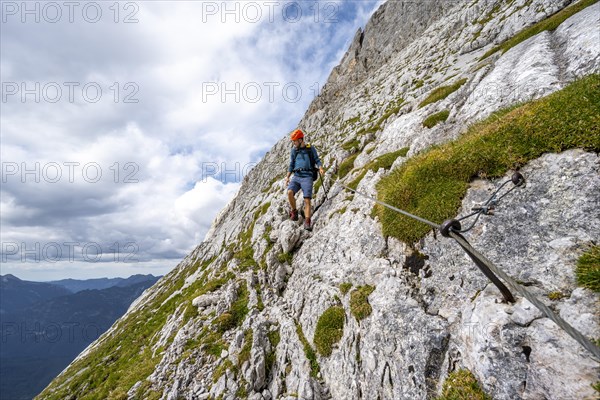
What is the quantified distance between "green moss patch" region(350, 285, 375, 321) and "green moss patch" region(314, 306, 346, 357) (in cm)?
110

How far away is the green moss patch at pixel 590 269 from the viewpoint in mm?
4492

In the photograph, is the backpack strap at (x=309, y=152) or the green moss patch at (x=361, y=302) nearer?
the green moss patch at (x=361, y=302)

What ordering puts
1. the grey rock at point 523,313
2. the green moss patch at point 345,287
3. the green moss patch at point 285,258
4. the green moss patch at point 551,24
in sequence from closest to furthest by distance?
the grey rock at point 523,313, the green moss patch at point 345,287, the green moss patch at point 285,258, the green moss patch at point 551,24

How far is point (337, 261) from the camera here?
12922mm

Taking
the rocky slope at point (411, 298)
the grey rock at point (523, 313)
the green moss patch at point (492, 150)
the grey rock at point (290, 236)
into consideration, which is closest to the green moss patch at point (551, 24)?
the rocky slope at point (411, 298)

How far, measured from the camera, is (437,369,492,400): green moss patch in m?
5.01

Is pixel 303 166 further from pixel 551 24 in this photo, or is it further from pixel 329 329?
pixel 551 24

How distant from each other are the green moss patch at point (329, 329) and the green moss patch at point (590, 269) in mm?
7188

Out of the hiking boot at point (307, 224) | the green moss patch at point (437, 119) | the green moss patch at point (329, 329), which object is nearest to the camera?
the green moss patch at point (329, 329)

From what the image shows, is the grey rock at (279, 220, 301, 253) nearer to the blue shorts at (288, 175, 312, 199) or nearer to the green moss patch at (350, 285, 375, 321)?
the blue shorts at (288, 175, 312, 199)

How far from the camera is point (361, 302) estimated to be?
9.35m

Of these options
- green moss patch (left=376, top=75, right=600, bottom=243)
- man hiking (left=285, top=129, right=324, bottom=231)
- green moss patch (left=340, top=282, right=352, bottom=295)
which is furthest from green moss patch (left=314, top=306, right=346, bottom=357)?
man hiking (left=285, top=129, right=324, bottom=231)

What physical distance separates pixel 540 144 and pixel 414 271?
16.0 ft

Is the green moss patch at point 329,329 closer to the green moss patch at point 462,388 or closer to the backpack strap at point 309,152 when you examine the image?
the green moss patch at point 462,388
